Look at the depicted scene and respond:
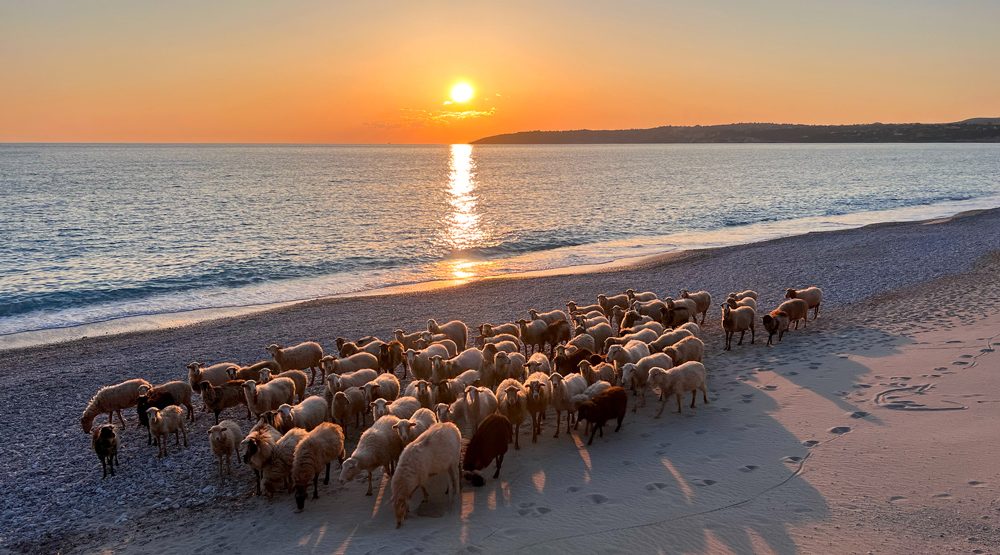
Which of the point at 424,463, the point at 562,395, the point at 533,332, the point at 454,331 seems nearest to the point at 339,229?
the point at 454,331

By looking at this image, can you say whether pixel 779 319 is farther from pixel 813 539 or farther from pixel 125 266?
pixel 125 266

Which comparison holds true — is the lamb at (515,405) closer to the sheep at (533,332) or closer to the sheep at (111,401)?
the sheep at (533,332)

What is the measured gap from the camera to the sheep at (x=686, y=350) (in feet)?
49.8

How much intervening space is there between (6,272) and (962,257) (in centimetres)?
5058

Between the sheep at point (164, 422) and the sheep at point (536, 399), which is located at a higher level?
the sheep at point (536, 399)

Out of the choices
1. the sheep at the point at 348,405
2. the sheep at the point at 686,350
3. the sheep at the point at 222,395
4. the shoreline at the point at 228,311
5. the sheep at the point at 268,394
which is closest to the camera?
the sheep at the point at 348,405

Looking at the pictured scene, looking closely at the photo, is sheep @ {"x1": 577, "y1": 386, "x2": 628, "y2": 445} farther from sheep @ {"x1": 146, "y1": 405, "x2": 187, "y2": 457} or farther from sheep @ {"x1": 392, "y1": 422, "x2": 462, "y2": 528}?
sheep @ {"x1": 146, "y1": 405, "x2": 187, "y2": 457}

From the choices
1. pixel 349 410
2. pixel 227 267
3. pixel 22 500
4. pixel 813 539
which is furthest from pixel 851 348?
pixel 227 267

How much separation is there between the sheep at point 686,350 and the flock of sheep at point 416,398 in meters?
0.02

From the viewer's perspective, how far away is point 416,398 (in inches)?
513

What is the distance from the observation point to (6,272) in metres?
37.0

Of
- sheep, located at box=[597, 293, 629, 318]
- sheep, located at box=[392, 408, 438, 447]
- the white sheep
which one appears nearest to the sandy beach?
sheep, located at box=[392, 408, 438, 447]

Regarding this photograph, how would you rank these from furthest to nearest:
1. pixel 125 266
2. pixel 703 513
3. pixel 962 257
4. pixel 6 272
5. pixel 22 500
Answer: pixel 125 266
pixel 6 272
pixel 962 257
pixel 22 500
pixel 703 513

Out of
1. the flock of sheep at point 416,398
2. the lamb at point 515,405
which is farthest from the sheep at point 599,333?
the lamb at point 515,405
